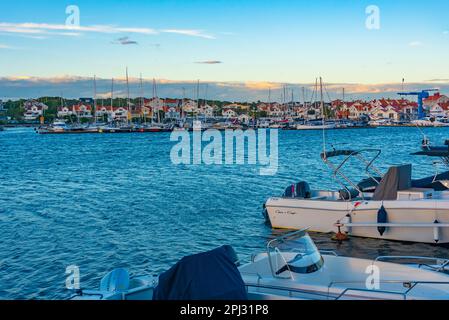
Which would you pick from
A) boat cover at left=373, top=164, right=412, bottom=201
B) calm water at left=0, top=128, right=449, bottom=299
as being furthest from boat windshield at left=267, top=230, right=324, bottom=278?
boat cover at left=373, top=164, right=412, bottom=201

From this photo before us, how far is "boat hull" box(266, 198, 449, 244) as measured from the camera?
16859 mm

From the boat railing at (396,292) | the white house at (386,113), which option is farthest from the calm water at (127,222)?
the white house at (386,113)

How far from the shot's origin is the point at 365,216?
703 inches

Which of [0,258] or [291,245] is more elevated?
[291,245]

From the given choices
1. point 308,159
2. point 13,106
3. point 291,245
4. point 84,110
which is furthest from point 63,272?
point 13,106

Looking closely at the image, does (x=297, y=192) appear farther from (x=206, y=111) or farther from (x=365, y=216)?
(x=206, y=111)

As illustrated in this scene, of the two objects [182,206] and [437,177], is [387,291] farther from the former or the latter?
[182,206]

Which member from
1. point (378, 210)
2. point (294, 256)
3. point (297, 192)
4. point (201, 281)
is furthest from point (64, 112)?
point (201, 281)

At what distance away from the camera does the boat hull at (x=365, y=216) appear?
1686 cm

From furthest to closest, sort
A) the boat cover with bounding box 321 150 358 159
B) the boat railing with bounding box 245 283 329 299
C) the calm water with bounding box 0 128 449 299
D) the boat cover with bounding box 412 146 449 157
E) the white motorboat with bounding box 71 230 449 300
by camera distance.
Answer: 1. the boat cover with bounding box 412 146 449 157
2. the boat cover with bounding box 321 150 358 159
3. the calm water with bounding box 0 128 449 299
4. the boat railing with bounding box 245 283 329 299
5. the white motorboat with bounding box 71 230 449 300

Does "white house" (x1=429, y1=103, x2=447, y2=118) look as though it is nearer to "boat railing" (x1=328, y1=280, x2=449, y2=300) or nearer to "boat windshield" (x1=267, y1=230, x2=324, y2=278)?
"boat windshield" (x1=267, y1=230, x2=324, y2=278)

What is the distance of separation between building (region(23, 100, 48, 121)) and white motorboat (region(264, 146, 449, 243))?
166m
